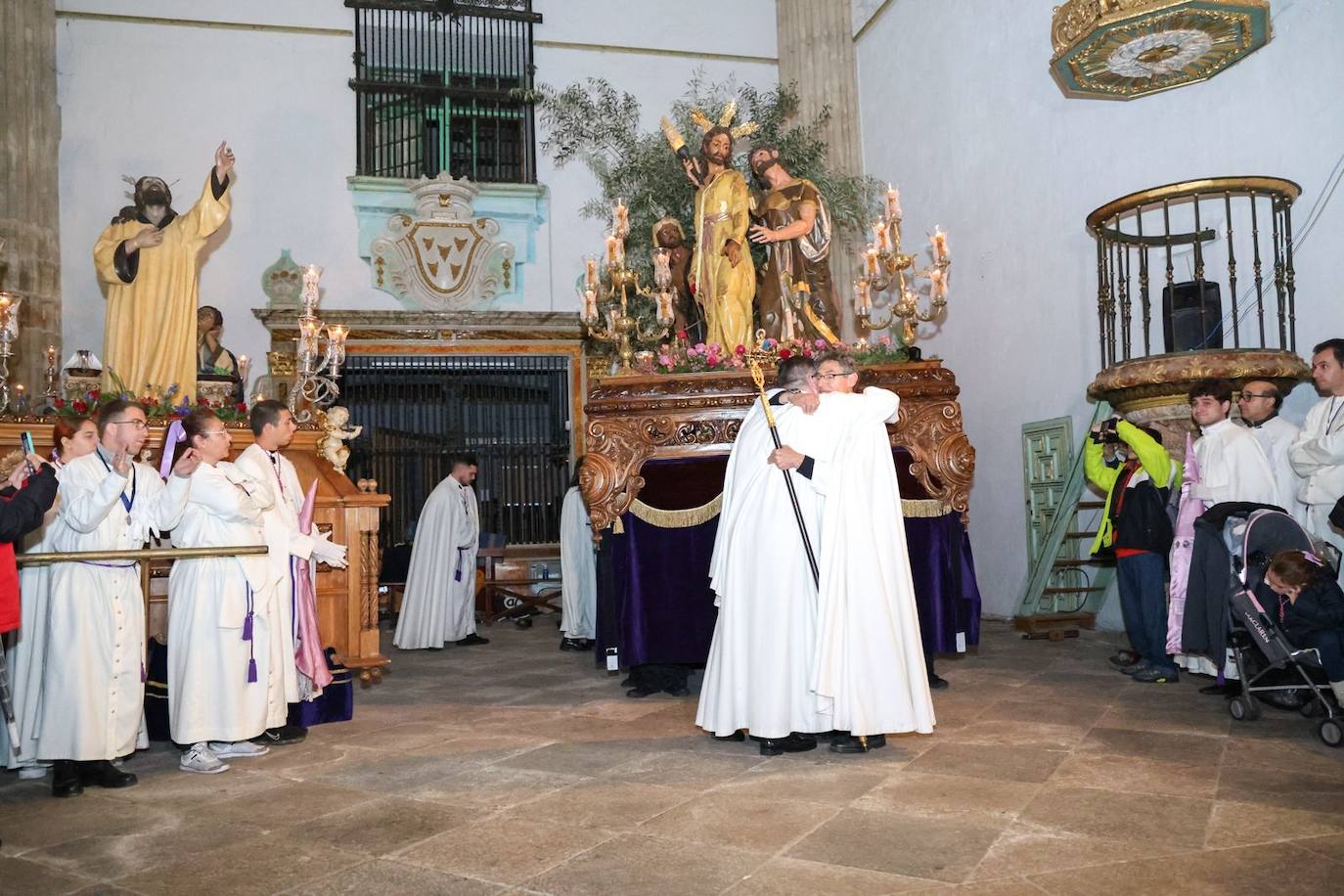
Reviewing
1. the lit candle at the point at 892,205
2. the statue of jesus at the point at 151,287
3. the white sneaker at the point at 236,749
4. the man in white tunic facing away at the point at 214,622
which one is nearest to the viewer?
the man in white tunic facing away at the point at 214,622

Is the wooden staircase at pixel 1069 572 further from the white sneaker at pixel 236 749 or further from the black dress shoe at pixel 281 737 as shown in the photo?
the white sneaker at pixel 236 749

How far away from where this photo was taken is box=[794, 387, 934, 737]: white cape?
14.9 ft

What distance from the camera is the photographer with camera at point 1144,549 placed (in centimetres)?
632

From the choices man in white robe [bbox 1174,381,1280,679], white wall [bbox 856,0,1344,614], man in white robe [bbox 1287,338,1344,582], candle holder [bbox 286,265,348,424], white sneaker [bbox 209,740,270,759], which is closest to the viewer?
white sneaker [bbox 209,740,270,759]

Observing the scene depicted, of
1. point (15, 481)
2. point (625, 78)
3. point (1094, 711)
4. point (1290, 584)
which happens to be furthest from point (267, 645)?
point (625, 78)

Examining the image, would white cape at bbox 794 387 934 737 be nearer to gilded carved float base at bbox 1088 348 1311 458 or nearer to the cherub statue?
gilded carved float base at bbox 1088 348 1311 458

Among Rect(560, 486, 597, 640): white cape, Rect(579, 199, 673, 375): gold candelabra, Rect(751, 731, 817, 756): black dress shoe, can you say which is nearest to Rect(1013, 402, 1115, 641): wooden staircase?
Rect(579, 199, 673, 375): gold candelabra

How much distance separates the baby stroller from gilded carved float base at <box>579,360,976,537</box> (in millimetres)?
1498

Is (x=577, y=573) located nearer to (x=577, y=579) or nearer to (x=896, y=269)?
(x=577, y=579)

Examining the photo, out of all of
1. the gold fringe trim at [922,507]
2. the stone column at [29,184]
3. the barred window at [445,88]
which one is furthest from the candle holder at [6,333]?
the barred window at [445,88]

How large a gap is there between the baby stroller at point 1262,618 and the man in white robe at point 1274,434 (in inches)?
31.8

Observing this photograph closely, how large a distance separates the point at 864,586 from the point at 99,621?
3259 millimetres

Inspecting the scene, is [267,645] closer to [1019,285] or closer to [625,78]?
[1019,285]

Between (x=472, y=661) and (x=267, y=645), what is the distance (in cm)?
334
